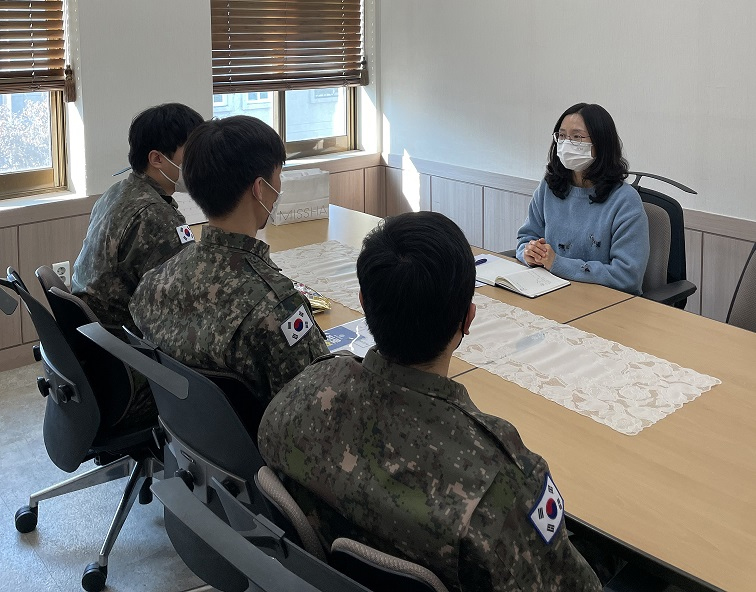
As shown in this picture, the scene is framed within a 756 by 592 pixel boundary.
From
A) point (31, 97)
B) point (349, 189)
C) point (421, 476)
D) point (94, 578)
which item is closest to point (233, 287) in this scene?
point (421, 476)

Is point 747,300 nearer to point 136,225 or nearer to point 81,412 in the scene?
point 136,225

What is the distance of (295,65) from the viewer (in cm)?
491

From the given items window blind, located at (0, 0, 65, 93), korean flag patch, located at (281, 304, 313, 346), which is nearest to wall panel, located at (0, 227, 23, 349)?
window blind, located at (0, 0, 65, 93)

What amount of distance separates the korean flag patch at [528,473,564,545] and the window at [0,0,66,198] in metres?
3.42

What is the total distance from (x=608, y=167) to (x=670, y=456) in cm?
147

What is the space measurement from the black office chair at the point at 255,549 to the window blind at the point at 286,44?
3.77 m

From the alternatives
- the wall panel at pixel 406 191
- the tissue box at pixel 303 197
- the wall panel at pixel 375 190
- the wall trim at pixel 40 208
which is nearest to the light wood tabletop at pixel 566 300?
the tissue box at pixel 303 197

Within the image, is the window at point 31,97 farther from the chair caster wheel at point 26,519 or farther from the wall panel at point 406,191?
the wall panel at point 406,191

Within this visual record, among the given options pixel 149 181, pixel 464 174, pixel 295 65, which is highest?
pixel 295 65

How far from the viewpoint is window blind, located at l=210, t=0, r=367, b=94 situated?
15.0ft

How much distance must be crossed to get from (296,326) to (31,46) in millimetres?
2766

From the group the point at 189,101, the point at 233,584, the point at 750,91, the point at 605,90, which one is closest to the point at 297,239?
the point at 189,101

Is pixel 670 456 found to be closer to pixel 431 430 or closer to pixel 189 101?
pixel 431 430

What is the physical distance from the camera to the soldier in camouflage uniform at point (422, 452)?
3.61ft
